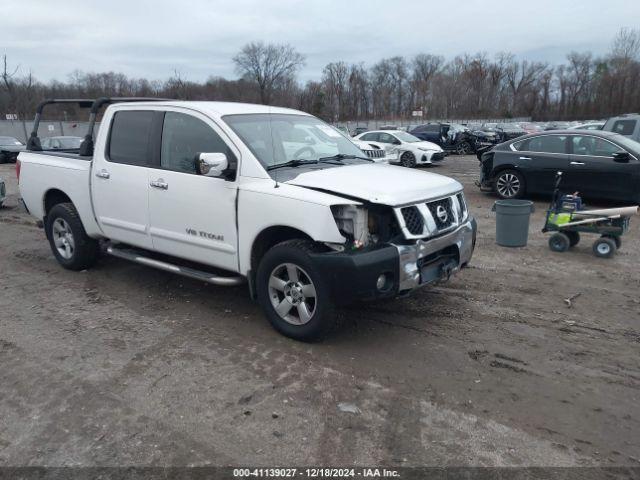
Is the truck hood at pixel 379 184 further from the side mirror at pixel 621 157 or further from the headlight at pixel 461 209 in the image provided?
the side mirror at pixel 621 157

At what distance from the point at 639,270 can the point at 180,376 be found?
→ 5.68 meters

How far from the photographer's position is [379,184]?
4203 millimetres

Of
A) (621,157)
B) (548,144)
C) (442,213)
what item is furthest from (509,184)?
(442,213)

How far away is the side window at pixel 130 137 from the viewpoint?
17.5ft

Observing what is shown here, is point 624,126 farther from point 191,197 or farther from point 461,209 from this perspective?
point 191,197

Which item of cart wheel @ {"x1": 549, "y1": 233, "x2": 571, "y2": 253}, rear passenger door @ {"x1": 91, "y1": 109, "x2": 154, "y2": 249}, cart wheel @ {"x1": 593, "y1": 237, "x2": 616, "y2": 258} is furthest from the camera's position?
cart wheel @ {"x1": 549, "y1": 233, "x2": 571, "y2": 253}

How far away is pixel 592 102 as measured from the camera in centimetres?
7725

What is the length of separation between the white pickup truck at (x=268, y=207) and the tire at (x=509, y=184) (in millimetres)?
6809

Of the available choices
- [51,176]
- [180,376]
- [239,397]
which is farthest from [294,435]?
[51,176]

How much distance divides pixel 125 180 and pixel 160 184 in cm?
60

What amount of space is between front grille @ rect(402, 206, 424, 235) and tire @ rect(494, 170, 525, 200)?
7.96 meters

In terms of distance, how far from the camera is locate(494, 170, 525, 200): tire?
11281 millimetres

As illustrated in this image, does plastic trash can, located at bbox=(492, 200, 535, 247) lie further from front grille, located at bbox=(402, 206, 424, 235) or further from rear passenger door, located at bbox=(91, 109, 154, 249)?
rear passenger door, located at bbox=(91, 109, 154, 249)

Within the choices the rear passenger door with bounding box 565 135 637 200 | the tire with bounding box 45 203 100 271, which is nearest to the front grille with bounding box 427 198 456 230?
the tire with bounding box 45 203 100 271
